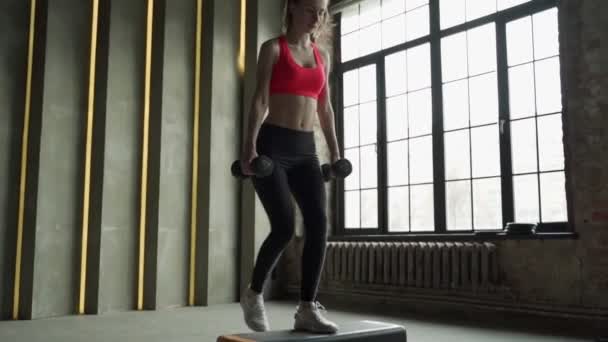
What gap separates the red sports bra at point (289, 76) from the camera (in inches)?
88.6

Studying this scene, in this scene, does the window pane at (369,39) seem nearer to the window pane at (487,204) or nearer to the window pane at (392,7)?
the window pane at (392,7)

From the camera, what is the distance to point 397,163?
521 centimetres

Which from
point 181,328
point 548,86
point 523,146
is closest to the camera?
point 181,328

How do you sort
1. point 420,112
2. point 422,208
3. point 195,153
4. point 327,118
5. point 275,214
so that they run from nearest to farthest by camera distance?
point 275,214
point 327,118
point 422,208
point 420,112
point 195,153

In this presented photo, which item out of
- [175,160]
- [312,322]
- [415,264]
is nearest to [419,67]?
[415,264]

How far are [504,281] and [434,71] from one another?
193 cm

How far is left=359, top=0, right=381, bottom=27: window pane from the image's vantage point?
5602 millimetres

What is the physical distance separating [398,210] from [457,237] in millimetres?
850

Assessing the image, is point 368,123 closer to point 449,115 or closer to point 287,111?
point 449,115

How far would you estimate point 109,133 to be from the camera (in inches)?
184

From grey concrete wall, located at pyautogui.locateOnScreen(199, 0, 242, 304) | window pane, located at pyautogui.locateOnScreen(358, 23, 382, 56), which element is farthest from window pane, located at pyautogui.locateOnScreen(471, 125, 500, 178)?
grey concrete wall, located at pyautogui.locateOnScreen(199, 0, 242, 304)

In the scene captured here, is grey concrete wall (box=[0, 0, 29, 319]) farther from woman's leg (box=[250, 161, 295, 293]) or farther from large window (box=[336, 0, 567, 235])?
large window (box=[336, 0, 567, 235])

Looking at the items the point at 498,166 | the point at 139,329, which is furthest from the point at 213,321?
the point at 498,166

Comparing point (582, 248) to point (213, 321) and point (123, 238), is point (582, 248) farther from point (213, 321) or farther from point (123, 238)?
point (123, 238)
